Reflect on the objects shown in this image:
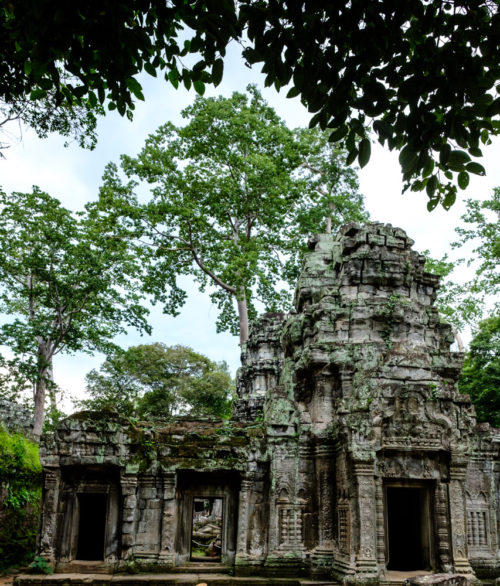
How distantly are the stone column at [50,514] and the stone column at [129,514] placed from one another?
4.20 feet

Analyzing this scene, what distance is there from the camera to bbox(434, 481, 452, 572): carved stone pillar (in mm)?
9828

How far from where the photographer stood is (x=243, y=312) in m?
20.8

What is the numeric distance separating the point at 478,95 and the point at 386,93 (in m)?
0.71

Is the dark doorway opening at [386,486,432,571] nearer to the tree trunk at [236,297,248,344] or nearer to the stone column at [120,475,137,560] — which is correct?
the stone column at [120,475,137,560]

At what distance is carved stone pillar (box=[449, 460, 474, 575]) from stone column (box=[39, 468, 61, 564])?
7389mm

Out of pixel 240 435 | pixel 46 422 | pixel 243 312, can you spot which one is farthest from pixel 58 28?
pixel 46 422

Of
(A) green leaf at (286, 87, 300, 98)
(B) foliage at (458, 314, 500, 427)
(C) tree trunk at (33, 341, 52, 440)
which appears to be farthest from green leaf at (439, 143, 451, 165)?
(B) foliage at (458, 314, 500, 427)

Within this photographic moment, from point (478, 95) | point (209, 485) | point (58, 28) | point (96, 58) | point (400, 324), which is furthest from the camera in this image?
point (400, 324)

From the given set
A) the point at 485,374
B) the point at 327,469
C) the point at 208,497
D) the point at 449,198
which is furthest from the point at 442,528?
the point at 485,374

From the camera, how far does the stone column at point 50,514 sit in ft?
33.5

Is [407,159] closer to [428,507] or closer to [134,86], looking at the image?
[134,86]

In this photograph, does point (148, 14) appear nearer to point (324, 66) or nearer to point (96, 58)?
point (96, 58)

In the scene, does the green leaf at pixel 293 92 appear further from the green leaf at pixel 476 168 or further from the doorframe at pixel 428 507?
the doorframe at pixel 428 507

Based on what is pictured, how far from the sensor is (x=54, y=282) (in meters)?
17.3
